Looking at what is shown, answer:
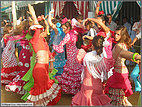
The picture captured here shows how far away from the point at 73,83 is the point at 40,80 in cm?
111

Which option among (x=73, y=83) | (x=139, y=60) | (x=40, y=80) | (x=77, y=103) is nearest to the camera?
(x=139, y=60)

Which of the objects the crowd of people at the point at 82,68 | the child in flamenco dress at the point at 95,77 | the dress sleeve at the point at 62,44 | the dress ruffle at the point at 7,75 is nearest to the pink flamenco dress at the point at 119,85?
the crowd of people at the point at 82,68

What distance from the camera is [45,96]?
320 cm

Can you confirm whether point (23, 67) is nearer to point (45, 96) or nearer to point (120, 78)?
point (45, 96)

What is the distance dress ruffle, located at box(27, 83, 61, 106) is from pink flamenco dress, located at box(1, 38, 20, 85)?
1.98m

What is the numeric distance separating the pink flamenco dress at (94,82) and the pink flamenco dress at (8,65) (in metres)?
2.91

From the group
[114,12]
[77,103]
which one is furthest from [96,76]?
[114,12]

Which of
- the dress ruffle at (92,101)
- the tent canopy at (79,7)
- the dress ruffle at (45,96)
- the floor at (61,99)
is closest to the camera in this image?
the dress ruffle at (92,101)

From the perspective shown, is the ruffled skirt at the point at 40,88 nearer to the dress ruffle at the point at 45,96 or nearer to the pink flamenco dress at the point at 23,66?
the dress ruffle at the point at 45,96

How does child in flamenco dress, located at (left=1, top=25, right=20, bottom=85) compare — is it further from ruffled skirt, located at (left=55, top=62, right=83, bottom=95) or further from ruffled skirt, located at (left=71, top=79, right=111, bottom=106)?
ruffled skirt, located at (left=71, top=79, right=111, bottom=106)

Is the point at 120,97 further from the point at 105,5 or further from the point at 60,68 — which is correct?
the point at 105,5

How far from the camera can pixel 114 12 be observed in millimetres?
6633

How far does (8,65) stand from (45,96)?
91.8 inches

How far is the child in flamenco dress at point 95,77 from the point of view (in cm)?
264
